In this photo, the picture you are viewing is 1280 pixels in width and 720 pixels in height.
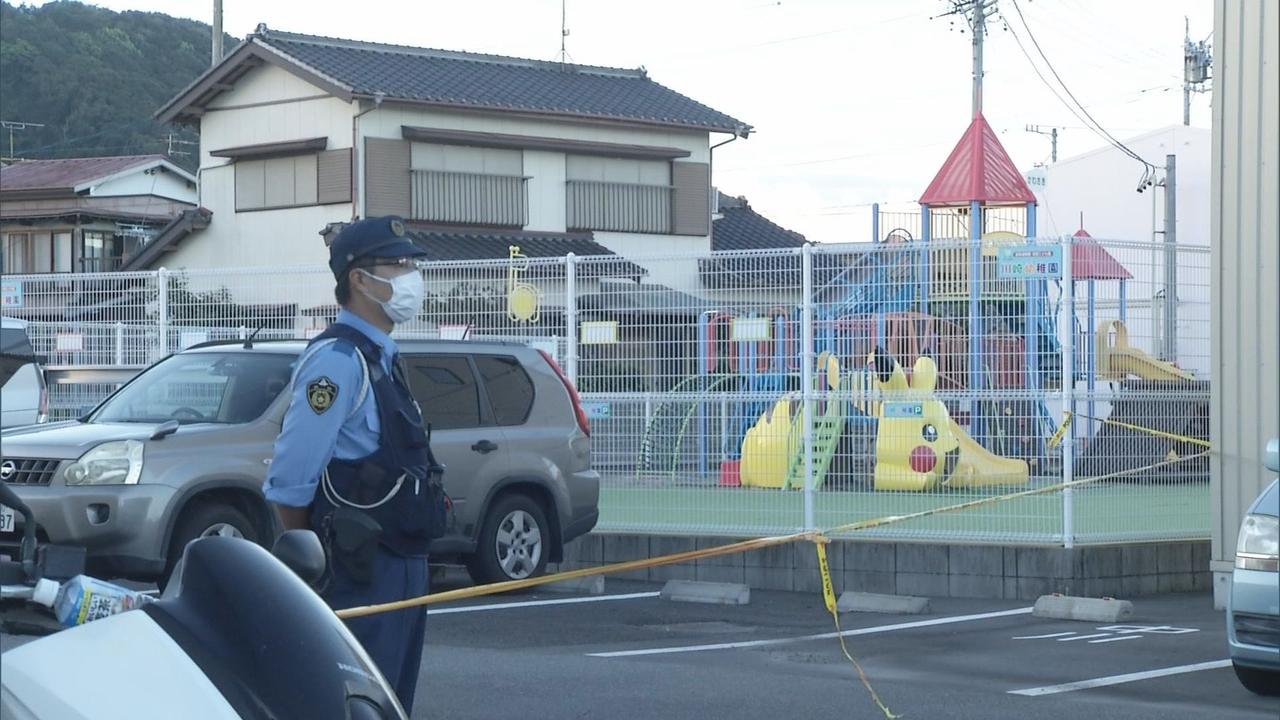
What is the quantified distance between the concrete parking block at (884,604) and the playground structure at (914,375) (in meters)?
1.09

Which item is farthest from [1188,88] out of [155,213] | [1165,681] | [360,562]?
[360,562]

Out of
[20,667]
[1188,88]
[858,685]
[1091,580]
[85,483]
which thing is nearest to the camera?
[20,667]

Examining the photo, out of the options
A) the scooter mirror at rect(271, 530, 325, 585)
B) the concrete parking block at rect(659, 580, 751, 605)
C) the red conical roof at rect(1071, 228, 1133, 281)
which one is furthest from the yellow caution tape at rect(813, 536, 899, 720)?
the scooter mirror at rect(271, 530, 325, 585)

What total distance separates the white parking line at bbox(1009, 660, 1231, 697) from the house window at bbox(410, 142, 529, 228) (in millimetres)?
24867

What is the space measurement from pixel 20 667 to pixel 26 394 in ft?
37.3

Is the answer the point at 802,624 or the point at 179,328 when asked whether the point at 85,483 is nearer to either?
the point at 802,624

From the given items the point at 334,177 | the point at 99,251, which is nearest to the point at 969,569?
the point at 334,177

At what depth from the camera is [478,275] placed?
14250 mm

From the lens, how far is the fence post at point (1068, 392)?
1145 centimetres

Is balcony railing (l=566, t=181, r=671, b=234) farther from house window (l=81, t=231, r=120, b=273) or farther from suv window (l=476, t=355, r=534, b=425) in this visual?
suv window (l=476, t=355, r=534, b=425)

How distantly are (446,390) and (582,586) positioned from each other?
177cm

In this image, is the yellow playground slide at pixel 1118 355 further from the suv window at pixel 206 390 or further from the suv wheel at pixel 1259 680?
the suv window at pixel 206 390

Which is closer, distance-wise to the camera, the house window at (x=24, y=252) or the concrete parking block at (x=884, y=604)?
the concrete parking block at (x=884, y=604)

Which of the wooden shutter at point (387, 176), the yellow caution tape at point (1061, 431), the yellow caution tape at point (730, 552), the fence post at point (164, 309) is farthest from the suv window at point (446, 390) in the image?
the wooden shutter at point (387, 176)
